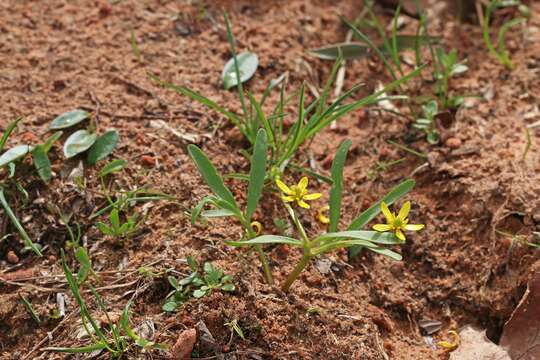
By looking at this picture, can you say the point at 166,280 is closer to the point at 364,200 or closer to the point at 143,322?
the point at 143,322

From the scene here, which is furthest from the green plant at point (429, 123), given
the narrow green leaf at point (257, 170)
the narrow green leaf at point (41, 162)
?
the narrow green leaf at point (41, 162)

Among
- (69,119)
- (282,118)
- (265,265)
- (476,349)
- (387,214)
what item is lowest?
(476,349)

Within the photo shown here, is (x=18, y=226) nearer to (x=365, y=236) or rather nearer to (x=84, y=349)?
(x=84, y=349)

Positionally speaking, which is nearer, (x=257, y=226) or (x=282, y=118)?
(x=257, y=226)

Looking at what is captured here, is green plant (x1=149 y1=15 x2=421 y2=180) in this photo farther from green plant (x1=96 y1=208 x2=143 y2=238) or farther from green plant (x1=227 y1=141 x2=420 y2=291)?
green plant (x1=96 y1=208 x2=143 y2=238)

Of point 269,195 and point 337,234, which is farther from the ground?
point 337,234

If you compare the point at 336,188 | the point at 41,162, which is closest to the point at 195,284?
the point at 336,188

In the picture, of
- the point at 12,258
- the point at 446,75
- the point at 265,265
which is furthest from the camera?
the point at 446,75
